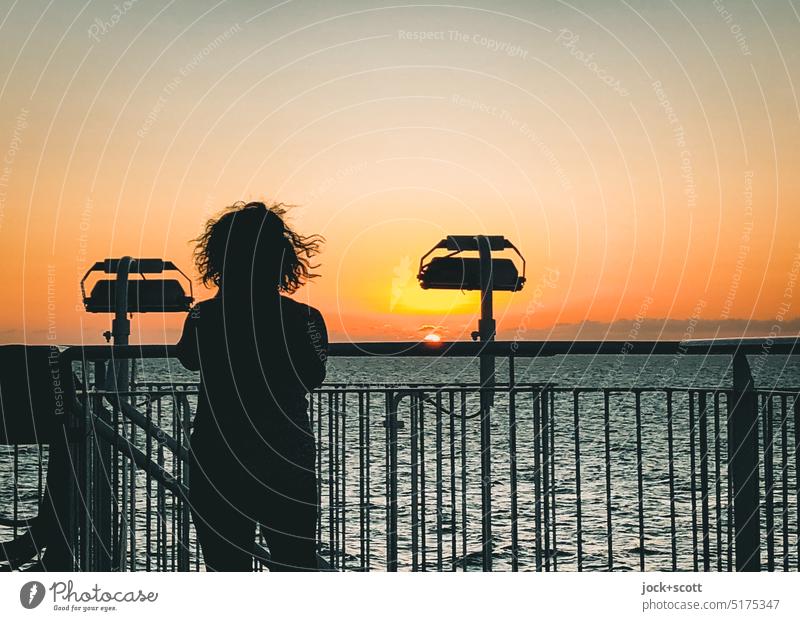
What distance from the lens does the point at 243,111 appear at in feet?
22.4

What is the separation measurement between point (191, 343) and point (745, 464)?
2.59 meters

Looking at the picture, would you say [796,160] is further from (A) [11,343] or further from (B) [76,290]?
(B) [76,290]

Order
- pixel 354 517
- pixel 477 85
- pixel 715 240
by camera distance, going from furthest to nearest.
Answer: pixel 354 517, pixel 477 85, pixel 715 240

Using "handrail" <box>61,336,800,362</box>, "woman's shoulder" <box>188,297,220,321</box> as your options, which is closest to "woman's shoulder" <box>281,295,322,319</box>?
"woman's shoulder" <box>188,297,220,321</box>

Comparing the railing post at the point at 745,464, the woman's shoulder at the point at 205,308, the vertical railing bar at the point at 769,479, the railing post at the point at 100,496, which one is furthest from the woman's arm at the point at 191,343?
the vertical railing bar at the point at 769,479

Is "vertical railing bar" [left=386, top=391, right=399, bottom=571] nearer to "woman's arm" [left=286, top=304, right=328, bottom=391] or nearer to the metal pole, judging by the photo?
the metal pole

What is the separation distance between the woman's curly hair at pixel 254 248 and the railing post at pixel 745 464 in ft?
6.79

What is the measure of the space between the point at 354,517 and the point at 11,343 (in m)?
20.8

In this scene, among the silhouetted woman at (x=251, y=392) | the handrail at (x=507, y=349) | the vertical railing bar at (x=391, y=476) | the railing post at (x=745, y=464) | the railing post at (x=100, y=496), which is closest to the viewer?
the silhouetted woman at (x=251, y=392)

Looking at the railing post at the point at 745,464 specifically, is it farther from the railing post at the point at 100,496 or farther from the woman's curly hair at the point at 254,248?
the railing post at the point at 100,496

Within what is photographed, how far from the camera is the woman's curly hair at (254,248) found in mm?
3270

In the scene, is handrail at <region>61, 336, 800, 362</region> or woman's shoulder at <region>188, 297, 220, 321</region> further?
handrail at <region>61, 336, 800, 362</region>

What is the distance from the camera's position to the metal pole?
172 inches
